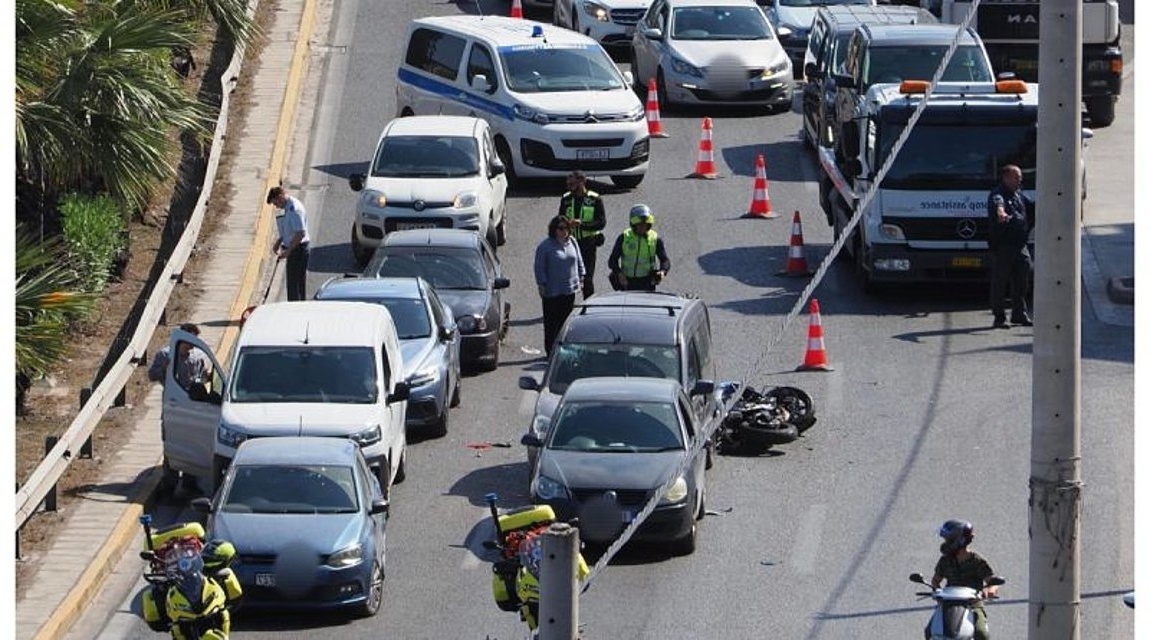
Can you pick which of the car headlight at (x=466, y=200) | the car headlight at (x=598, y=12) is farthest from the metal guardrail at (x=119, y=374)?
the car headlight at (x=598, y=12)

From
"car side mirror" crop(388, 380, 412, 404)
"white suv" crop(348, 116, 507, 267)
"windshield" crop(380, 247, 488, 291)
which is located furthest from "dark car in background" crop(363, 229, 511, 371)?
"car side mirror" crop(388, 380, 412, 404)

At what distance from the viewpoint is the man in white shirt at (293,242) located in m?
27.4

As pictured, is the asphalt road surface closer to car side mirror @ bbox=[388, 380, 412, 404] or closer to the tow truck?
the tow truck

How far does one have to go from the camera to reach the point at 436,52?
114 feet

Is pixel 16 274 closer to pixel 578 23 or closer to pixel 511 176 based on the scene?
pixel 511 176

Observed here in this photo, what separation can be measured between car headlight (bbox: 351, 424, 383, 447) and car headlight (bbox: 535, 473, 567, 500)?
5.46 ft

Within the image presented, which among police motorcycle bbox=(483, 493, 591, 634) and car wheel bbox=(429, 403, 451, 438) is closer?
police motorcycle bbox=(483, 493, 591, 634)

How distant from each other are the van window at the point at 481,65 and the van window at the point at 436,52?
23 cm

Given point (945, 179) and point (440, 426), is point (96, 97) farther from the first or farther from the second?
point (945, 179)

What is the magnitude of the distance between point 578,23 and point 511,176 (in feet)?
26.3

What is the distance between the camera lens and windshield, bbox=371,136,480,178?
30.0 metres

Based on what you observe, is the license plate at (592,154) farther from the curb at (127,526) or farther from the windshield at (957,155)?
the windshield at (957,155)

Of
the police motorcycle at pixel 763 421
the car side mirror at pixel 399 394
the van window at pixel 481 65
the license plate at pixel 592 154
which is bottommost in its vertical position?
the police motorcycle at pixel 763 421

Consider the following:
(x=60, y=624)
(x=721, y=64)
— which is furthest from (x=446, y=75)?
(x=60, y=624)
